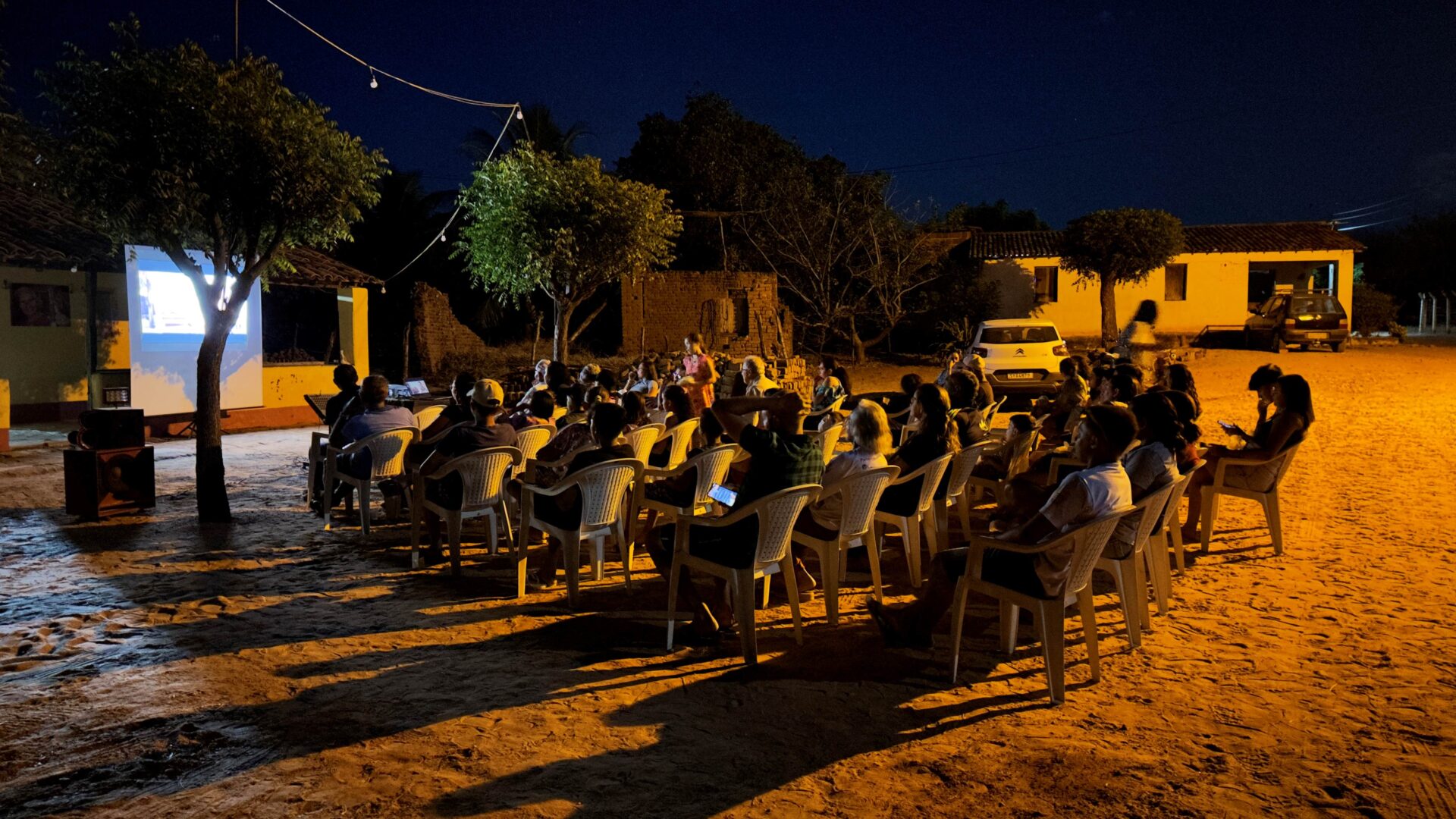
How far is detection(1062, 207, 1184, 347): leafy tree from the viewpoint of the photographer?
27.4 meters

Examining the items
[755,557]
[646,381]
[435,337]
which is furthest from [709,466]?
[435,337]

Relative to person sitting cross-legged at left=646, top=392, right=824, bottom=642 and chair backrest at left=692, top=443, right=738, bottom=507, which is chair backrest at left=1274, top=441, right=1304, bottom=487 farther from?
chair backrest at left=692, top=443, right=738, bottom=507

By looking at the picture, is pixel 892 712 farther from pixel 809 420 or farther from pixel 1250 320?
pixel 1250 320

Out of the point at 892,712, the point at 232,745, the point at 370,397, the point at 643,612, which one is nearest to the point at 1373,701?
the point at 892,712

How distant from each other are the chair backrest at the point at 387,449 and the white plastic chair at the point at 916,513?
370 centimetres

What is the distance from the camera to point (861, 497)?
531 centimetres

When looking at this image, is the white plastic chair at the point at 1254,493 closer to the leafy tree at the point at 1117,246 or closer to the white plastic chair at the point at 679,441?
the white plastic chair at the point at 679,441

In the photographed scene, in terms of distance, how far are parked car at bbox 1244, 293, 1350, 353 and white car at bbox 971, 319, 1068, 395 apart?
526 inches

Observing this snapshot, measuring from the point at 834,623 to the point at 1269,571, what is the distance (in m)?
3.15

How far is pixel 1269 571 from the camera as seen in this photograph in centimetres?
623

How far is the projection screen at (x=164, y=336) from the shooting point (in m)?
13.3

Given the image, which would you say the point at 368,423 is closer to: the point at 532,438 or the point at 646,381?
the point at 532,438

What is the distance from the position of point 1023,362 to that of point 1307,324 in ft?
47.3

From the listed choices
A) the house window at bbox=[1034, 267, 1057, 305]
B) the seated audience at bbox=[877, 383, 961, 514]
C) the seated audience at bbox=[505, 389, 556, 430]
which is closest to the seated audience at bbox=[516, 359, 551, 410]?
the seated audience at bbox=[505, 389, 556, 430]
